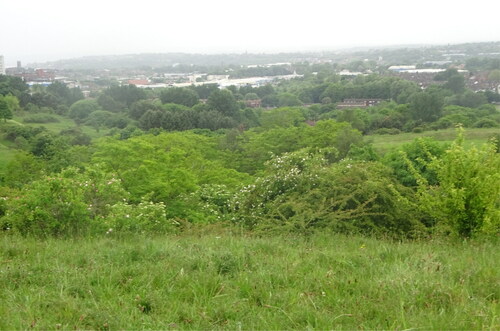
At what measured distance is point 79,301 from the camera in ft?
12.6

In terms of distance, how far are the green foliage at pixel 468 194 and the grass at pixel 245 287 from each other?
1.25 m

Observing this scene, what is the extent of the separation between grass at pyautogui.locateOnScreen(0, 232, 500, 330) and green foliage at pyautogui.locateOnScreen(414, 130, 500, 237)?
1.25m

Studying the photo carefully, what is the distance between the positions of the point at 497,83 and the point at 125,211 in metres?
92.8

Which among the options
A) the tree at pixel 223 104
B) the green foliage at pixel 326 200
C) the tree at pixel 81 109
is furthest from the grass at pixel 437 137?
the tree at pixel 81 109

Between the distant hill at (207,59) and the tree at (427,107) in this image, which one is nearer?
the tree at (427,107)

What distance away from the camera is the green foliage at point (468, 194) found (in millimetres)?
6746

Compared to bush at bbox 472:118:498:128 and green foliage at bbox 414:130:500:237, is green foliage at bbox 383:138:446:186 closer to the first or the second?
green foliage at bbox 414:130:500:237

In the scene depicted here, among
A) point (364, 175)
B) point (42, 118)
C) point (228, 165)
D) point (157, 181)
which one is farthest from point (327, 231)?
point (42, 118)

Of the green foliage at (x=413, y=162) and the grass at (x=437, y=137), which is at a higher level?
the green foliage at (x=413, y=162)

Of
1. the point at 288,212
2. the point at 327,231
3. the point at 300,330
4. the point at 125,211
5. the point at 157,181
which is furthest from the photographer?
the point at 157,181

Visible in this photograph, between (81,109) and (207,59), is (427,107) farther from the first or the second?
(207,59)

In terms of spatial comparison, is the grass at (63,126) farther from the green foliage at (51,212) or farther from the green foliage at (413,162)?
Result: the green foliage at (51,212)

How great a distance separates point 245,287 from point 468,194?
419 centimetres

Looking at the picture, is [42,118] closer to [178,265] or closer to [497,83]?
[178,265]
